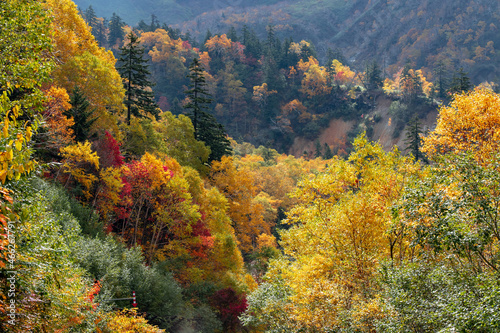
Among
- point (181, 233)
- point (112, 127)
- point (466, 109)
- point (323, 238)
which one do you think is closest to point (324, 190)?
point (323, 238)

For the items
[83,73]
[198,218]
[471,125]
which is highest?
[83,73]

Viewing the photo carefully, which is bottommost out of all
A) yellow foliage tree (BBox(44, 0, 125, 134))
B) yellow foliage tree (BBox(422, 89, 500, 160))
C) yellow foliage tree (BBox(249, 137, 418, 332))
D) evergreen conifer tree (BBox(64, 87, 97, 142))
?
yellow foliage tree (BBox(249, 137, 418, 332))

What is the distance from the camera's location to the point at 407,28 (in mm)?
198750

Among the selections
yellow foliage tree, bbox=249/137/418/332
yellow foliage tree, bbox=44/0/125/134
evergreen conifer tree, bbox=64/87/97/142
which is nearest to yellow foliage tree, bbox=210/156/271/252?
yellow foliage tree, bbox=44/0/125/134

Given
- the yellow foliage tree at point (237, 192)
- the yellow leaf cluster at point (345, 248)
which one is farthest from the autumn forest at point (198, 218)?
the yellow foliage tree at point (237, 192)

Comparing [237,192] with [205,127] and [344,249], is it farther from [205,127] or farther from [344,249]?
[344,249]

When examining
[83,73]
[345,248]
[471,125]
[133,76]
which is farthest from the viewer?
[133,76]

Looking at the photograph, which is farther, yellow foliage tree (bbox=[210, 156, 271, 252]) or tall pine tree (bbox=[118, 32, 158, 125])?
yellow foliage tree (bbox=[210, 156, 271, 252])

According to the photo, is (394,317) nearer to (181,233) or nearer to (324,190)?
(324,190)

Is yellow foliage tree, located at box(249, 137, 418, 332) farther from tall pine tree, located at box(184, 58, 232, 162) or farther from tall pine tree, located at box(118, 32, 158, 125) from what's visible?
tall pine tree, located at box(184, 58, 232, 162)

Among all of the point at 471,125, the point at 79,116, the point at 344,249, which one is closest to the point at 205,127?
the point at 79,116

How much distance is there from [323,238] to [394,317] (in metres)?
6.99

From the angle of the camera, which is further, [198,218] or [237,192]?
[237,192]

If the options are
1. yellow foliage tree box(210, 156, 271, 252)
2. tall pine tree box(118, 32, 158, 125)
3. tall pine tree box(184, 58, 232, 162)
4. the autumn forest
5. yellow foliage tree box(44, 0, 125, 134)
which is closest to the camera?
the autumn forest
